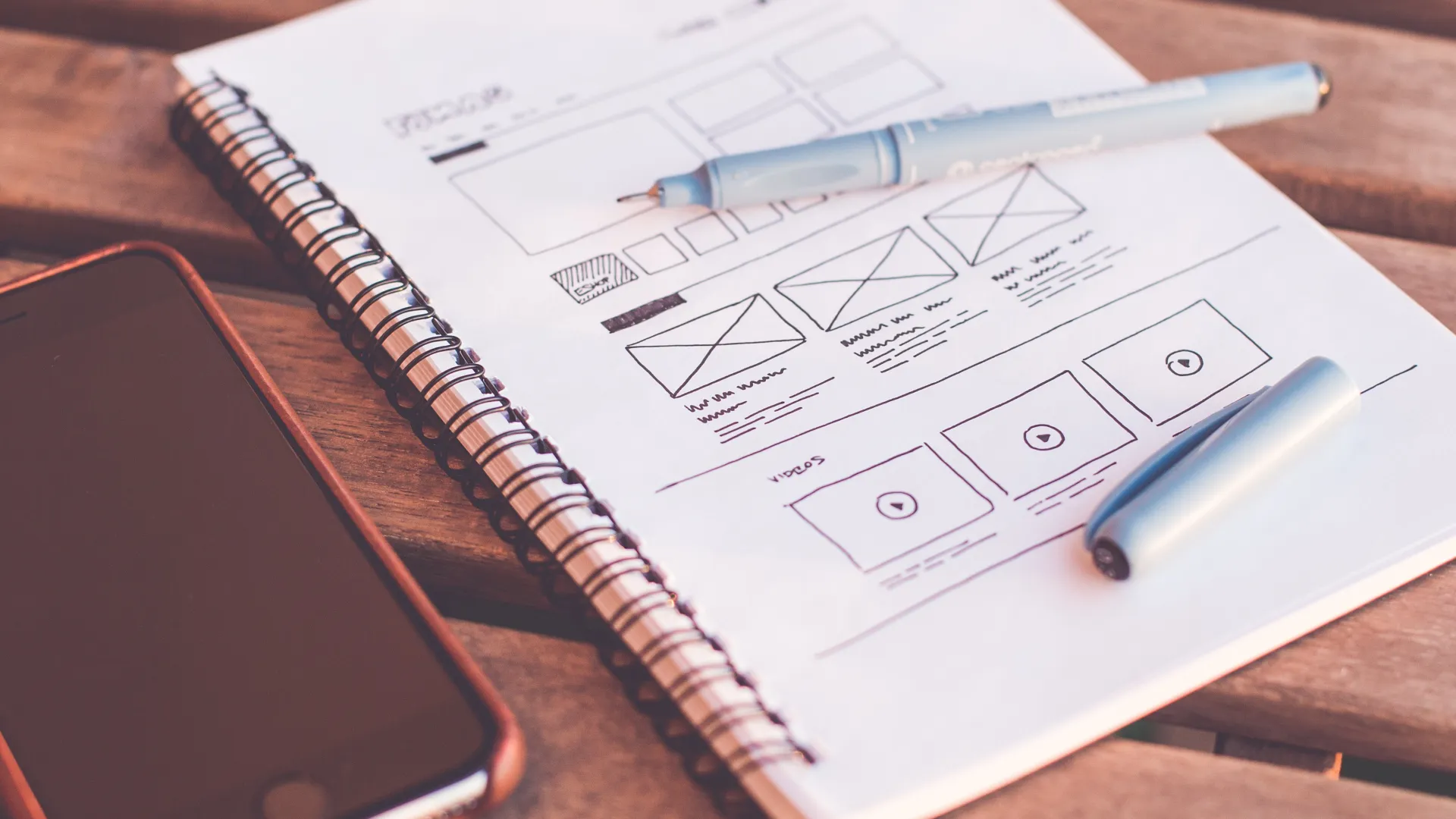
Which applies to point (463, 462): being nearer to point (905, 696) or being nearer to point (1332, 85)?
point (905, 696)

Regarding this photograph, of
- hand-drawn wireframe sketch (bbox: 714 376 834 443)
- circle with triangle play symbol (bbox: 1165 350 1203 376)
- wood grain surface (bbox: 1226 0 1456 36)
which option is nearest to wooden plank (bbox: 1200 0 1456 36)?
wood grain surface (bbox: 1226 0 1456 36)

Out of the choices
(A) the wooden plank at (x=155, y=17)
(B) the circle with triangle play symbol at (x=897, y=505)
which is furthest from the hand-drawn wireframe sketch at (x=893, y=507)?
(A) the wooden plank at (x=155, y=17)

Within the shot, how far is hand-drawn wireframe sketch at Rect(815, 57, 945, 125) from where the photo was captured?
0.64 metres

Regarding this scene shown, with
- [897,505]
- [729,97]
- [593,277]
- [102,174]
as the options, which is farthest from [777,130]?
[102,174]

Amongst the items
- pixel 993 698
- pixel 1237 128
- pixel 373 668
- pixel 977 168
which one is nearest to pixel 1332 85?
pixel 1237 128

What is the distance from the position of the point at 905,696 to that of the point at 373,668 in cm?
18

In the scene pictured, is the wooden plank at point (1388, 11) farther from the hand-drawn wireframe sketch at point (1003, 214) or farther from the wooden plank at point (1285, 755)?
the wooden plank at point (1285, 755)

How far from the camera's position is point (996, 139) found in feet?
1.93

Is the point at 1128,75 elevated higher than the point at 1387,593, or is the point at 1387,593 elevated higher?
the point at 1128,75

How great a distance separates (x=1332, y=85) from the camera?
0.69 meters

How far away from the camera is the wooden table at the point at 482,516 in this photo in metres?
0.43

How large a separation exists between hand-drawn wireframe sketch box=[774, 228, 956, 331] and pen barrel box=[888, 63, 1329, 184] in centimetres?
5

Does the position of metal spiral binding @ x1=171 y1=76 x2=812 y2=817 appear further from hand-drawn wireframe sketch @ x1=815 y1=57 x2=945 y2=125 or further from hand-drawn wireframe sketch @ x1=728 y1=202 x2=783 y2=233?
hand-drawn wireframe sketch @ x1=815 y1=57 x2=945 y2=125

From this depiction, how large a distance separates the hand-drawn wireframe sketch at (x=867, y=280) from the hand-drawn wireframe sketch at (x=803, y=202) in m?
0.04
